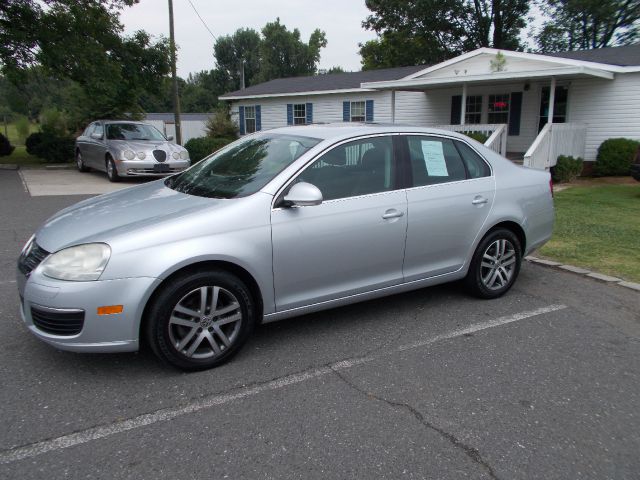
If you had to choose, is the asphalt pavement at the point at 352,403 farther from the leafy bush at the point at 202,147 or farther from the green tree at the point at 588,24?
the green tree at the point at 588,24

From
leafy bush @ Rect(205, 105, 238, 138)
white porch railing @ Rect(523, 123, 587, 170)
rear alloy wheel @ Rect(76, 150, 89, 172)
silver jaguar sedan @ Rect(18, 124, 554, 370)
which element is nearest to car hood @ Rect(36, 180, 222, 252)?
silver jaguar sedan @ Rect(18, 124, 554, 370)

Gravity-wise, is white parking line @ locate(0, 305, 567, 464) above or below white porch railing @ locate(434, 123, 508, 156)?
below

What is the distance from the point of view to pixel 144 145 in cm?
1345

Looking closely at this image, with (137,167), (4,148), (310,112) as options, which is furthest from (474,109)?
(4,148)

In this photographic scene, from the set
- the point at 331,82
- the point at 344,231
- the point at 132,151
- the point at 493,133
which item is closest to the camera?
the point at 344,231

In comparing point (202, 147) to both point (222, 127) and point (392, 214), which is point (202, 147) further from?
point (392, 214)

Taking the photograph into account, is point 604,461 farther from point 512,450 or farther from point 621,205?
point 621,205

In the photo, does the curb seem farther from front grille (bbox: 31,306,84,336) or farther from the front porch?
the front porch

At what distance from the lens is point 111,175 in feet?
44.7

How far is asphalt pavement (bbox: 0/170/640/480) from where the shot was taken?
260cm

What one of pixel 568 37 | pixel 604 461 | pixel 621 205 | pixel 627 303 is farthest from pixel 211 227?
pixel 568 37

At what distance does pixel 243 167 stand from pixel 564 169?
41.1 feet

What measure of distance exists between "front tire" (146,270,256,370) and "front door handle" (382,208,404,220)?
1.23 m

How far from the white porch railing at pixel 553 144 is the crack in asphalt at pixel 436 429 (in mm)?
10841
